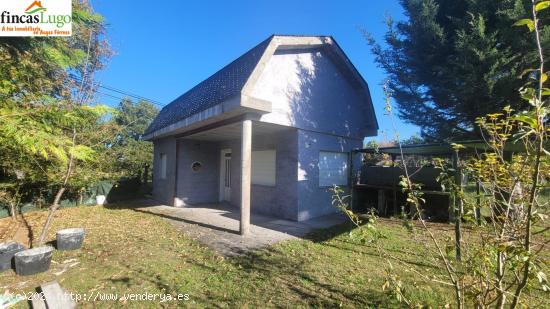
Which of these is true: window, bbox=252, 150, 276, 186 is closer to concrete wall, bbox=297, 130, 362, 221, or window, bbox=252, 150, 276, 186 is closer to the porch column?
concrete wall, bbox=297, 130, 362, 221

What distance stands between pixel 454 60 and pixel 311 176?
21.4 feet

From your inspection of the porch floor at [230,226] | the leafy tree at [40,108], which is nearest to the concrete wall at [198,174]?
the porch floor at [230,226]

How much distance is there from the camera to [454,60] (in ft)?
28.4

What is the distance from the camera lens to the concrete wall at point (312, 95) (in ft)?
24.8

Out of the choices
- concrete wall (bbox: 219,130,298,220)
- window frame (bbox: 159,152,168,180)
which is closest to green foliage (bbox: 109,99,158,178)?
window frame (bbox: 159,152,168,180)

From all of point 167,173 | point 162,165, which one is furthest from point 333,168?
point 162,165

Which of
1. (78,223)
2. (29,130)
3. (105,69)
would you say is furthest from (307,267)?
(105,69)

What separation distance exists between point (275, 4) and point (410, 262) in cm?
1002

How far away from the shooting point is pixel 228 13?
1088cm

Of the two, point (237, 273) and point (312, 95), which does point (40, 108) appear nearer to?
point (237, 273)

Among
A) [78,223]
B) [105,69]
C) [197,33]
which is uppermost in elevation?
[197,33]

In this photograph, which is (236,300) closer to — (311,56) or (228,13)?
(311,56)

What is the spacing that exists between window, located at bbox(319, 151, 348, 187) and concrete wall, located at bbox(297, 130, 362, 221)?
229 mm

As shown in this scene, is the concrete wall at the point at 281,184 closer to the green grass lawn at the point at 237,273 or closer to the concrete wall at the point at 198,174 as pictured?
the green grass lawn at the point at 237,273
